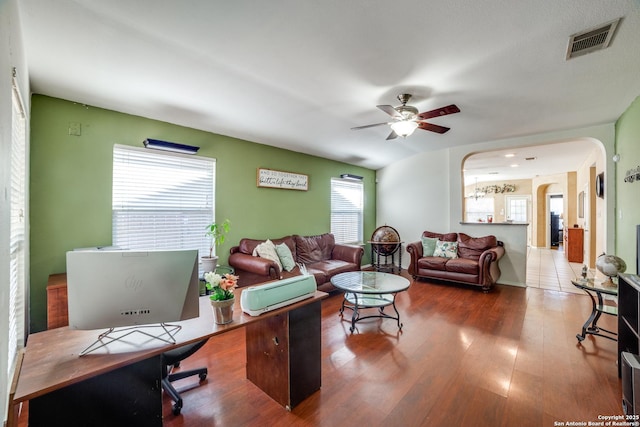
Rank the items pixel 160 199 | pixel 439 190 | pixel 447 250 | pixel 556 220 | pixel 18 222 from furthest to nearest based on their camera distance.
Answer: pixel 556 220, pixel 439 190, pixel 447 250, pixel 160 199, pixel 18 222

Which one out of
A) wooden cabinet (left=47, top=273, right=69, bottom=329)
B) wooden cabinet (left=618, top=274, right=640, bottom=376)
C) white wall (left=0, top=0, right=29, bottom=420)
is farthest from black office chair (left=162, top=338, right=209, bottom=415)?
wooden cabinet (left=618, top=274, right=640, bottom=376)

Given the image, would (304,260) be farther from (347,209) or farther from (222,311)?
(222,311)

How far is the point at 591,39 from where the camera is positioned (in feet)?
6.56

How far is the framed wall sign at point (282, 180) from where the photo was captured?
4320mm

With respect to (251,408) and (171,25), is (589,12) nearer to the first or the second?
(171,25)

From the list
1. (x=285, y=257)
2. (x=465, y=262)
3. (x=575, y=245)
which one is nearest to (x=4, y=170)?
(x=285, y=257)

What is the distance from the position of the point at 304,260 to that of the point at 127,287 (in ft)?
11.3

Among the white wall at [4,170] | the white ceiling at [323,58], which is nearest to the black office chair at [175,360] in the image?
the white wall at [4,170]

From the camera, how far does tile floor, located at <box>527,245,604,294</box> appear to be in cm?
480

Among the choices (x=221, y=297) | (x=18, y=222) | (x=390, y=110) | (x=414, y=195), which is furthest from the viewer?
(x=414, y=195)

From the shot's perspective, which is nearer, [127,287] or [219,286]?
[127,287]

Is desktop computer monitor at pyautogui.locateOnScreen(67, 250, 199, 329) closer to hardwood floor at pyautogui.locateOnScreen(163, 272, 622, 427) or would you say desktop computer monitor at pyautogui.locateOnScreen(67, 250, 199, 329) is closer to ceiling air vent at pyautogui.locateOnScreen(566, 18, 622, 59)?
hardwood floor at pyautogui.locateOnScreen(163, 272, 622, 427)

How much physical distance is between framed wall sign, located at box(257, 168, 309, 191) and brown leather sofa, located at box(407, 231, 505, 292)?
235cm

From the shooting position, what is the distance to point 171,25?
179 cm
